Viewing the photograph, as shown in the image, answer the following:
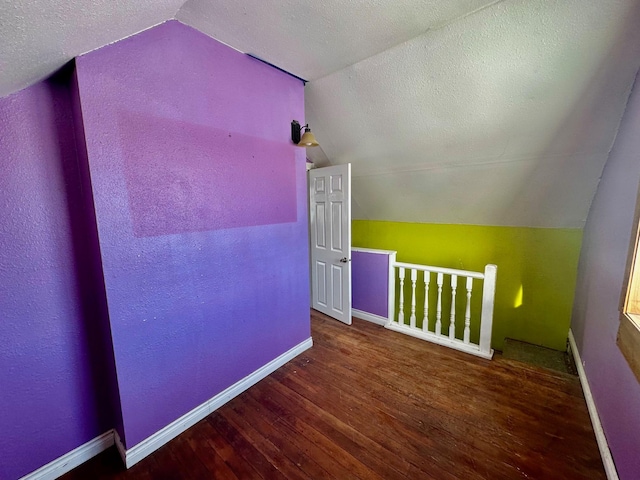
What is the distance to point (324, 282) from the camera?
3.26 metres

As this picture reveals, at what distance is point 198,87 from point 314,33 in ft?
2.61

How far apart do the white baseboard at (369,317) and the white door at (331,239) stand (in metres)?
0.27

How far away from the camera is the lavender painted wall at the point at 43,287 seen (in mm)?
1209

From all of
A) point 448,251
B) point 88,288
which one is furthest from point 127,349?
point 448,251

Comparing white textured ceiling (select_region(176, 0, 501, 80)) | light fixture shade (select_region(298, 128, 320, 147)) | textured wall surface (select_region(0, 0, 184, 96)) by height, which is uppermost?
white textured ceiling (select_region(176, 0, 501, 80))

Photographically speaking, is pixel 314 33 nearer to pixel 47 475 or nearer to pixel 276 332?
pixel 276 332

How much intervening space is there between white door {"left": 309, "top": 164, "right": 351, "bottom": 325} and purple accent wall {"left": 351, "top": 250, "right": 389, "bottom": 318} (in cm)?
31

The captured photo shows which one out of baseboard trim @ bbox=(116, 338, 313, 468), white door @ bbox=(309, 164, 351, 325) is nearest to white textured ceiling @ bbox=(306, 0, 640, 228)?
white door @ bbox=(309, 164, 351, 325)

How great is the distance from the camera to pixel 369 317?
3.20 m

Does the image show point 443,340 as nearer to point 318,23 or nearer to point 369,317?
point 369,317

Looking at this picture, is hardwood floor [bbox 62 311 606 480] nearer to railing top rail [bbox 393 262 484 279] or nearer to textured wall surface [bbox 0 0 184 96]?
railing top rail [bbox 393 262 484 279]

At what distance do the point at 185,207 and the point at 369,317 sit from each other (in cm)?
245

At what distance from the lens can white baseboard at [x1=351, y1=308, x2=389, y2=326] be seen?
3.08m

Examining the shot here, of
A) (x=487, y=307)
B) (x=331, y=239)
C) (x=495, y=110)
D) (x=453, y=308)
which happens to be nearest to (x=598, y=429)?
(x=487, y=307)
